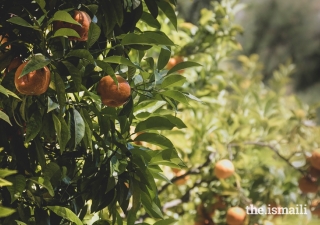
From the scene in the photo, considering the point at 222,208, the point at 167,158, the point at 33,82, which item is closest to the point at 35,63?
the point at 33,82

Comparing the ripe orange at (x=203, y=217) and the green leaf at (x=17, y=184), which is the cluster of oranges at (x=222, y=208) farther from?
the green leaf at (x=17, y=184)

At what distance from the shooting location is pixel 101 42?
0.68m

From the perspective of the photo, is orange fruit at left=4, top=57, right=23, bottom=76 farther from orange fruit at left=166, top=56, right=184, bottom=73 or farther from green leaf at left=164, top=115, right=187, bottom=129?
orange fruit at left=166, top=56, right=184, bottom=73

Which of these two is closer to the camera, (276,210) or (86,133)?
(86,133)

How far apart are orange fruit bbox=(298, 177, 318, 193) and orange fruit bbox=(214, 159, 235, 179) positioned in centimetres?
20

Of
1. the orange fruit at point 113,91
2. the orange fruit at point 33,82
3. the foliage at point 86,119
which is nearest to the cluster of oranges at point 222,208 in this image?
the foliage at point 86,119

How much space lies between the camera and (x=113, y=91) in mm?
622

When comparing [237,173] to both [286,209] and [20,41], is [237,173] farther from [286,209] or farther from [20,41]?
[20,41]

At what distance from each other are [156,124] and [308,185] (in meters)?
0.81

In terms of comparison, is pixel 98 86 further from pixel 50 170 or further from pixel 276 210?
pixel 276 210

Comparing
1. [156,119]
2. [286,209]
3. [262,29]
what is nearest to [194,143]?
[286,209]

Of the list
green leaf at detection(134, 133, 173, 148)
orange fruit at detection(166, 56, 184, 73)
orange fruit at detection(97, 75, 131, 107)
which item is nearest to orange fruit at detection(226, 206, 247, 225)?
orange fruit at detection(166, 56, 184, 73)

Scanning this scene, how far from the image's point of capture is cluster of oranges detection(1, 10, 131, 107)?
0.56m

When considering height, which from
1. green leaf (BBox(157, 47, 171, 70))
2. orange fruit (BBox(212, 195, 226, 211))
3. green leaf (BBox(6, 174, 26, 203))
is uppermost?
green leaf (BBox(157, 47, 171, 70))
